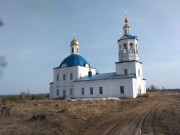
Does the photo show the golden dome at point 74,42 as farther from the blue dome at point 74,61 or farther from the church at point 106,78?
the blue dome at point 74,61

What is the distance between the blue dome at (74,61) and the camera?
4374 cm

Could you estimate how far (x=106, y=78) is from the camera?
37.6 meters

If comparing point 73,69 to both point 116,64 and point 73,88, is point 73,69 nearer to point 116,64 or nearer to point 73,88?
point 73,88

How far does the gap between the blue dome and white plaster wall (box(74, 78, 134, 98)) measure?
443 cm

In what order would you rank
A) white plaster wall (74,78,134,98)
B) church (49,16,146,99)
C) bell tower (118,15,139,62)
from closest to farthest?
white plaster wall (74,78,134,98), church (49,16,146,99), bell tower (118,15,139,62)

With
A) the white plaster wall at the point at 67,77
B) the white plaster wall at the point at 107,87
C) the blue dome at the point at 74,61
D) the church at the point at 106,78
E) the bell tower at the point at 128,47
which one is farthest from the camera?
the blue dome at the point at 74,61

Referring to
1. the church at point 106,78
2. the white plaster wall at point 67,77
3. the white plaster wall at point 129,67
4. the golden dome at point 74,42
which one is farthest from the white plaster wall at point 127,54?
the golden dome at point 74,42

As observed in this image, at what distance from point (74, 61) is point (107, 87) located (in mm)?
10004

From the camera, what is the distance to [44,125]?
36.8 feet

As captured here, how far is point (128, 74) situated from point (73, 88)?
38.3ft

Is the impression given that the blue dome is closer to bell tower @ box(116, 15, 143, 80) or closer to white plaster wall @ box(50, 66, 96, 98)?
white plaster wall @ box(50, 66, 96, 98)

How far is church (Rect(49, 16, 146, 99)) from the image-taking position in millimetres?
36125

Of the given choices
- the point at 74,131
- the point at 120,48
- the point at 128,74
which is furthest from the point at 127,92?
the point at 74,131

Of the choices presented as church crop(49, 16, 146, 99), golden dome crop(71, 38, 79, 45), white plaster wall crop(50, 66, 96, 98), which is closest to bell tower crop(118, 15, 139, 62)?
church crop(49, 16, 146, 99)
